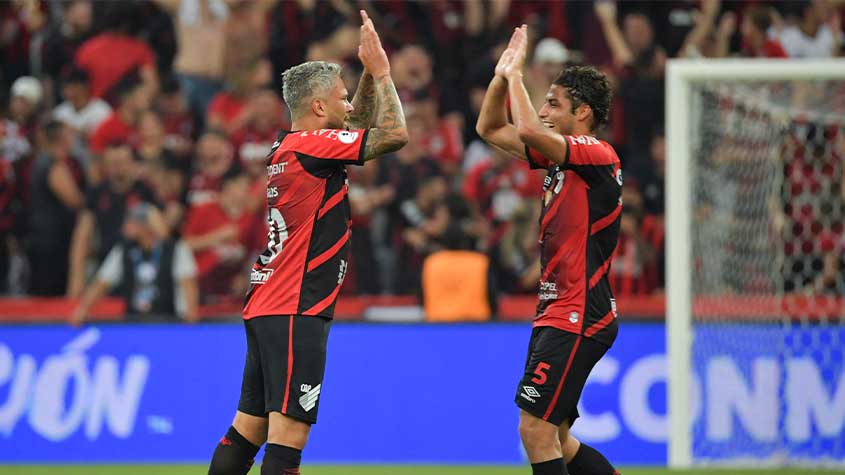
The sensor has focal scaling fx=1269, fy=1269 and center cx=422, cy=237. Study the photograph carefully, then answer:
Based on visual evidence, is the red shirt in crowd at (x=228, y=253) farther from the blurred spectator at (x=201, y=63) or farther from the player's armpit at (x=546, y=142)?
the player's armpit at (x=546, y=142)

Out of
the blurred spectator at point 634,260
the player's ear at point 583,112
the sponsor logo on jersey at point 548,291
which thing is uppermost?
the player's ear at point 583,112

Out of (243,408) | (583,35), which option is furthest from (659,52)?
(243,408)

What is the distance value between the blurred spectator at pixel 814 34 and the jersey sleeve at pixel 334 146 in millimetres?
7462

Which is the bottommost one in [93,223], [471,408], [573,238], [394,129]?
[471,408]

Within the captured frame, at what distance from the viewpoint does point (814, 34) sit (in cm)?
1234

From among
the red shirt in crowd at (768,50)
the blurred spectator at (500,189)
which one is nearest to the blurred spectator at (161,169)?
the blurred spectator at (500,189)

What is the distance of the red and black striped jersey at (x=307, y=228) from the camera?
6.05m

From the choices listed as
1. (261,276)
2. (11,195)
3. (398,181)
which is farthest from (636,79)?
(261,276)

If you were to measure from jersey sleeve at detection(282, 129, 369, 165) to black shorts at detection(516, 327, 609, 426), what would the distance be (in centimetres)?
126

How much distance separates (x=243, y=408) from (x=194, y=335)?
4363 mm

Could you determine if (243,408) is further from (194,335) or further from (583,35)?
(583,35)

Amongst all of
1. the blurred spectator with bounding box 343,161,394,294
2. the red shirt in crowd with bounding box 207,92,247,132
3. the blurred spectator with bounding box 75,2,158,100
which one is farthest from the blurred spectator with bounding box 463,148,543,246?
the blurred spectator with bounding box 75,2,158,100

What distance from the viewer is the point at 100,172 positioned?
40.4 ft

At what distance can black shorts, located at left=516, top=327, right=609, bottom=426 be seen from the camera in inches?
238
